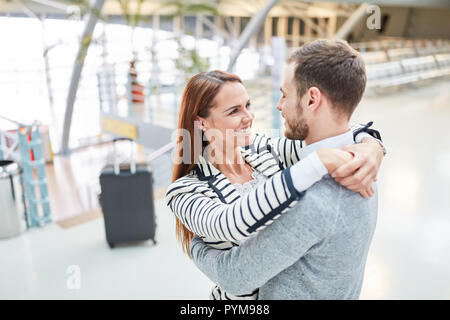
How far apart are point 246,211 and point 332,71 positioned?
0.45 metres

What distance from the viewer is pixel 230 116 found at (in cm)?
129

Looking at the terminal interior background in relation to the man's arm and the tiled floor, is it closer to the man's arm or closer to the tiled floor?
the tiled floor

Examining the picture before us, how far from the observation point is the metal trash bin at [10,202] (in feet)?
13.3

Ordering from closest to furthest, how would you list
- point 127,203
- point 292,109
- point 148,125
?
point 292,109, point 127,203, point 148,125

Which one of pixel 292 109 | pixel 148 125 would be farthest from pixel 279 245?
pixel 148 125

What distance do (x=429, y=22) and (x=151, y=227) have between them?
2016cm

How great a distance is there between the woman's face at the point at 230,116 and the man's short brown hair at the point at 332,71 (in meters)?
0.25

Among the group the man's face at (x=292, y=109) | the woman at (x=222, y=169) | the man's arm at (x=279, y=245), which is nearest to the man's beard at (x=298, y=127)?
the man's face at (x=292, y=109)

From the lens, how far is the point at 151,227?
3.86 meters

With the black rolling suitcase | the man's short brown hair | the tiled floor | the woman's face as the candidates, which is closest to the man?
the man's short brown hair

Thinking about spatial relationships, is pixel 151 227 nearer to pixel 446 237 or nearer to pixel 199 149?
pixel 199 149

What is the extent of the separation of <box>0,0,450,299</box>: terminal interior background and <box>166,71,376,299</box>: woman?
578 millimetres

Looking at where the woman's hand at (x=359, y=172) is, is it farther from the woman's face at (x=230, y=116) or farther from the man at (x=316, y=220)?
the woman's face at (x=230, y=116)

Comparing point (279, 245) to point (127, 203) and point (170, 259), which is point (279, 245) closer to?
point (170, 259)
